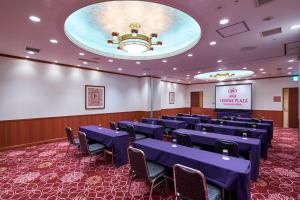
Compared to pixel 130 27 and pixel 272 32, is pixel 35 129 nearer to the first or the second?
pixel 130 27

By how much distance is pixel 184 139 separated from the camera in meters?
3.92

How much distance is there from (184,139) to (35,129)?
18.1 feet

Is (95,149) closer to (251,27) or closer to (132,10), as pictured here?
(132,10)

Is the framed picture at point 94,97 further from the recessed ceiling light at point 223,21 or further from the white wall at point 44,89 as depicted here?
the recessed ceiling light at point 223,21

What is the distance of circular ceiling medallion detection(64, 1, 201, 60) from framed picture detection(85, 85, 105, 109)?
259cm

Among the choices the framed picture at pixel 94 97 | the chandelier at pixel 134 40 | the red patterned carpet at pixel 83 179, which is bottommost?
the red patterned carpet at pixel 83 179

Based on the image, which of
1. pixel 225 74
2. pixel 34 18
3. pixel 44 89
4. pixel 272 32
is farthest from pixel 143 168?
pixel 225 74

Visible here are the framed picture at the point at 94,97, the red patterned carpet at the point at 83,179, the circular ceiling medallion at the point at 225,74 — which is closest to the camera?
the red patterned carpet at the point at 83,179

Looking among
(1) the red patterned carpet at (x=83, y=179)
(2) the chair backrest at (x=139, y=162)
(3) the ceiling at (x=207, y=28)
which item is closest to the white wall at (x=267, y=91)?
(3) the ceiling at (x=207, y=28)

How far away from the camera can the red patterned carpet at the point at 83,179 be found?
2.80m

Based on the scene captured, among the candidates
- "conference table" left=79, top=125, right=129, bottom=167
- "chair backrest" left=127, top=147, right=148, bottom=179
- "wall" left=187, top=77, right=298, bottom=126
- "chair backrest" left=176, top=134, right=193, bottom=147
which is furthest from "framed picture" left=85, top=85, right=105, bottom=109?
"wall" left=187, top=77, right=298, bottom=126

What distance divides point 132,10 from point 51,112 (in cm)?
516

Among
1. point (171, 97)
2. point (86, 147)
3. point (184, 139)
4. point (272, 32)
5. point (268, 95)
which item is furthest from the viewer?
point (171, 97)

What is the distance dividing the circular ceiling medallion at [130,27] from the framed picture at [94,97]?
2.59 metres
